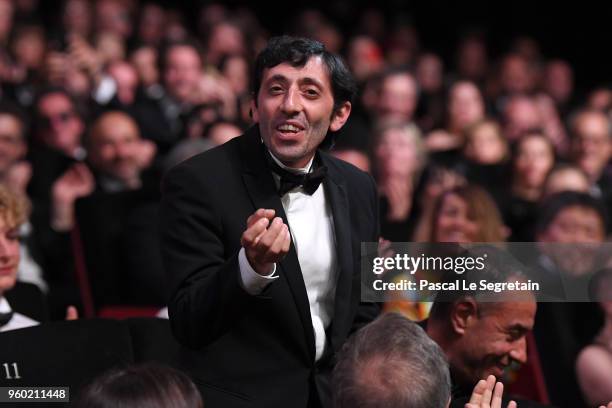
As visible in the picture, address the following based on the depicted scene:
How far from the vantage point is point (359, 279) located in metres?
2.73

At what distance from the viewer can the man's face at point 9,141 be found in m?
5.50

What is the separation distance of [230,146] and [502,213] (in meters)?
3.53

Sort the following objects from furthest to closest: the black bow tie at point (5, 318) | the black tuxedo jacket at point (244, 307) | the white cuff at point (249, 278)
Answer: the black bow tie at point (5, 318), the black tuxedo jacket at point (244, 307), the white cuff at point (249, 278)

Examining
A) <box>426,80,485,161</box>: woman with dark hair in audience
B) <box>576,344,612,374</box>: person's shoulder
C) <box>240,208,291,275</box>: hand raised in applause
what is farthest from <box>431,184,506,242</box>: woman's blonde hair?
<box>426,80,485,161</box>: woman with dark hair in audience

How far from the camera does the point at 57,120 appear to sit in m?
6.24

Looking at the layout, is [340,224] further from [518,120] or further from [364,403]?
[518,120]

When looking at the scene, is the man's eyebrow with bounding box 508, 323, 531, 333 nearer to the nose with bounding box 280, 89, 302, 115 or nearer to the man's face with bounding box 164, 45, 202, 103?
the nose with bounding box 280, 89, 302, 115

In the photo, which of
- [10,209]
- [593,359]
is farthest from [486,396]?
[10,209]

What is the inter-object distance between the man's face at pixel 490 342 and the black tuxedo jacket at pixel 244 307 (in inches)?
11.8

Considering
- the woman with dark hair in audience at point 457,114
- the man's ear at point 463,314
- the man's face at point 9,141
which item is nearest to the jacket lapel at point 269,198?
the man's ear at point 463,314

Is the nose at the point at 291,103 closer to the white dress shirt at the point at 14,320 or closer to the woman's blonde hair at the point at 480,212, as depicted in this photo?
the white dress shirt at the point at 14,320

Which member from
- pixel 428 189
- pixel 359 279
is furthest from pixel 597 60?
pixel 359 279

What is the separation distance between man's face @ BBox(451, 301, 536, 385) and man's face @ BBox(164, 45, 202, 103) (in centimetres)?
475

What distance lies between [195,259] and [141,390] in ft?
1.74
